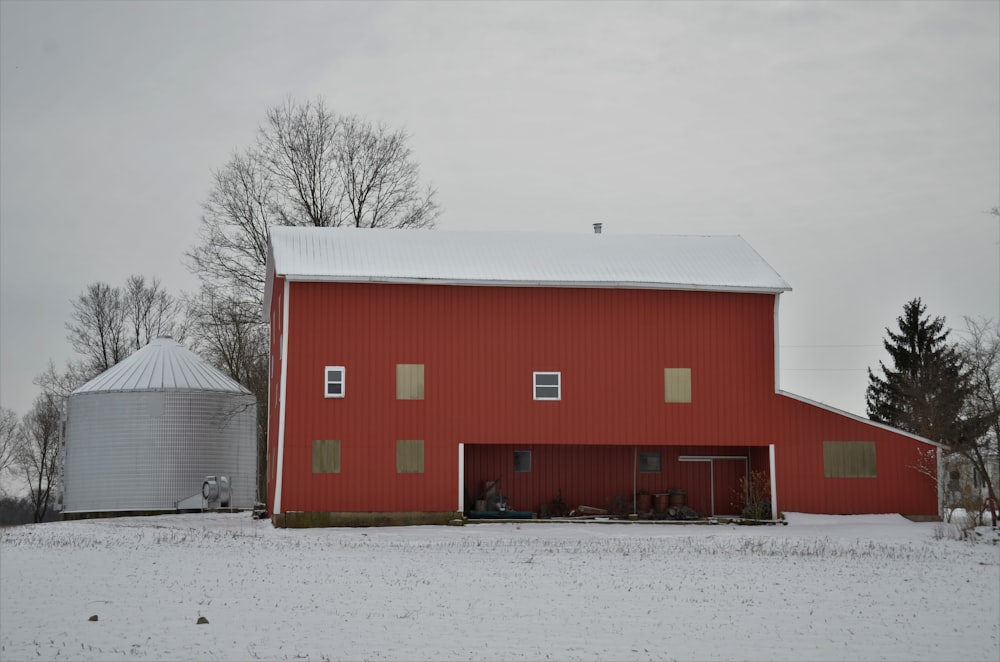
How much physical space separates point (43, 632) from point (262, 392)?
3246 cm

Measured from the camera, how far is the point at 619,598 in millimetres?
18547

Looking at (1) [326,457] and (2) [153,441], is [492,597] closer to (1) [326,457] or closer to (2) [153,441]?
(1) [326,457]

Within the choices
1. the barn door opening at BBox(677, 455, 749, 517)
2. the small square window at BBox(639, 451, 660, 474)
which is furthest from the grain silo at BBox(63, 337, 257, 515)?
the barn door opening at BBox(677, 455, 749, 517)

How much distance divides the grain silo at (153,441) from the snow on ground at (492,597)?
27.0 ft

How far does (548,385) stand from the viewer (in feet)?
103

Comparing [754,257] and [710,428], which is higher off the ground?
[754,257]

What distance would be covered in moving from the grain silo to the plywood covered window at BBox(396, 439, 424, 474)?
27.9 feet

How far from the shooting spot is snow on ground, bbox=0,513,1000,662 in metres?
15.4

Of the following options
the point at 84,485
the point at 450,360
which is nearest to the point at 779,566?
the point at 450,360

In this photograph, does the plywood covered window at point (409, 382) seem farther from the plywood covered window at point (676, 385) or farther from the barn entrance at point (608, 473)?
the plywood covered window at point (676, 385)

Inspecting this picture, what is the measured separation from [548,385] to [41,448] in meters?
50.5

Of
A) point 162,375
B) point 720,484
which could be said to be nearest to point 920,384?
point 720,484

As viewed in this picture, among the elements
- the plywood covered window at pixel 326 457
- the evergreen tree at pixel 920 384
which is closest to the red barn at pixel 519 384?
the plywood covered window at pixel 326 457

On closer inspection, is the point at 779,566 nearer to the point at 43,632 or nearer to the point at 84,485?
the point at 43,632
